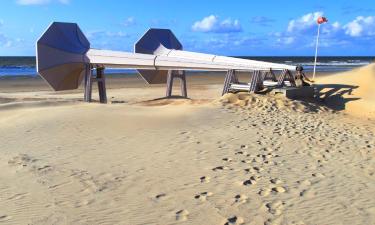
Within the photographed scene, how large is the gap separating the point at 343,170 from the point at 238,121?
3473 mm

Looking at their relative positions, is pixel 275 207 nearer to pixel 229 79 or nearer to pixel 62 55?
pixel 229 79

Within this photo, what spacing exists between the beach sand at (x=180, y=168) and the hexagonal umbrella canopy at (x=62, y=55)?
10.6 feet

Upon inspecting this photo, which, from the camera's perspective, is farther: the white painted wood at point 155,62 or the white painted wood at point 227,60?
the white painted wood at point 227,60

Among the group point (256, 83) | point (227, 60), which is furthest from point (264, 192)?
point (227, 60)

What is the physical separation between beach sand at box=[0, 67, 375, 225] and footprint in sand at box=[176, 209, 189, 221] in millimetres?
13

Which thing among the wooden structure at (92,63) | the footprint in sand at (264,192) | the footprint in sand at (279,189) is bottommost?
the footprint in sand at (279,189)

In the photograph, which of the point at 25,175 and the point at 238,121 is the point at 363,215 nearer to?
the point at 25,175

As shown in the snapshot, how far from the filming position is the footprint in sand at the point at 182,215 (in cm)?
457

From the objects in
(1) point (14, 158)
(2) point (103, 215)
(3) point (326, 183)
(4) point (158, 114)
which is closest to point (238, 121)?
(4) point (158, 114)

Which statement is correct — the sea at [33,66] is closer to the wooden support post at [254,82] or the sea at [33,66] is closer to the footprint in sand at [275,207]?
the wooden support post at [254,82]

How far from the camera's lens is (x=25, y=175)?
5.84 m

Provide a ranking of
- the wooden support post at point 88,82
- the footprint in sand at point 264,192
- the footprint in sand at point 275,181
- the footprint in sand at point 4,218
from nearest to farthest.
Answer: the footprint in sand at point 4,218
the footprint in sand at point 264,192
the footprint in sand at point 275,181
the wooden support post at point 88,82

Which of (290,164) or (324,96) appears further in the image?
(324,96)

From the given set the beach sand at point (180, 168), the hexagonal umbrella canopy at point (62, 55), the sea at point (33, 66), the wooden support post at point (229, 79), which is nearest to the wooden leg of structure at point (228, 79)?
the wooden support post at point (229, 79)
